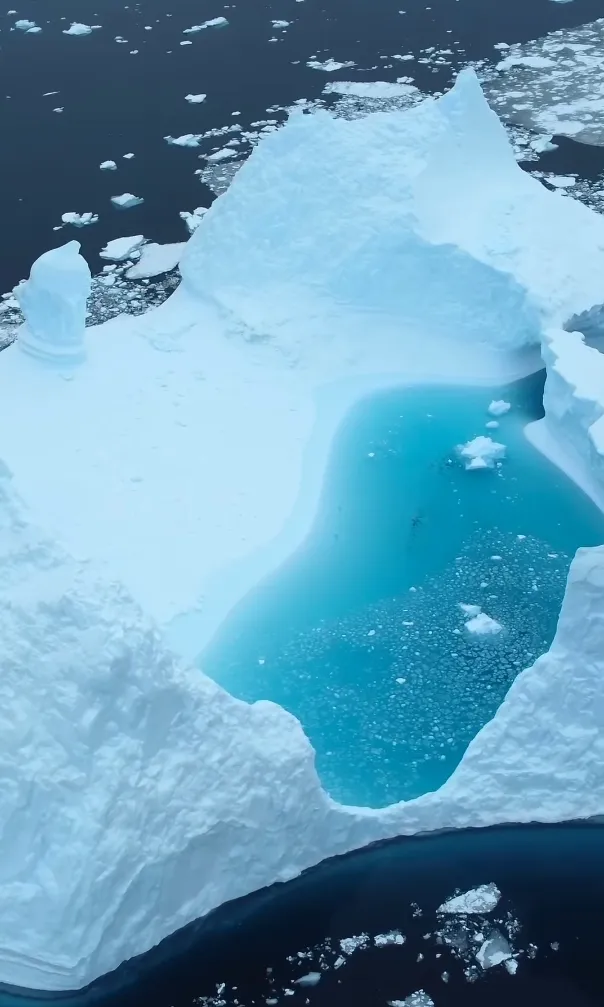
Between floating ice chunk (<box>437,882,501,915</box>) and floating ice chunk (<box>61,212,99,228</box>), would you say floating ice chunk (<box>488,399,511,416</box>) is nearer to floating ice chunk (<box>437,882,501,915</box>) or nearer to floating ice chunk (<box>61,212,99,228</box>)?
floating ice chunk (<box>437,882,501,915</box>)

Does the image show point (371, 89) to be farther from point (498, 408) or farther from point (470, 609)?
point (470, 609)

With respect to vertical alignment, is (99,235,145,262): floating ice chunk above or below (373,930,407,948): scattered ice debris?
above

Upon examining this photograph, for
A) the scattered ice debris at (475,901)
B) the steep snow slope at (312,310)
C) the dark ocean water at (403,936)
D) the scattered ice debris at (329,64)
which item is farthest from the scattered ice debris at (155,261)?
the scattered ice debris at (475,901)

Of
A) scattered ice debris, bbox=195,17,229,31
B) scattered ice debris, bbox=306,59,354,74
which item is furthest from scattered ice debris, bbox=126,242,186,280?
scattered ice debris, bbox=195,17,229,31

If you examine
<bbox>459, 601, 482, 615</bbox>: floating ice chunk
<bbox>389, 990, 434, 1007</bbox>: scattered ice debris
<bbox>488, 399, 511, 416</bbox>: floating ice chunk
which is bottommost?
<bbox>389, 990, 434, 1007</bbox>: scattered ice debris

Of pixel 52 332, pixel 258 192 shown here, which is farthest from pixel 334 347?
pixel 52 332

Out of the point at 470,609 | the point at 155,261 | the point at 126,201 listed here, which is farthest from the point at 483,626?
the point at 126,201
